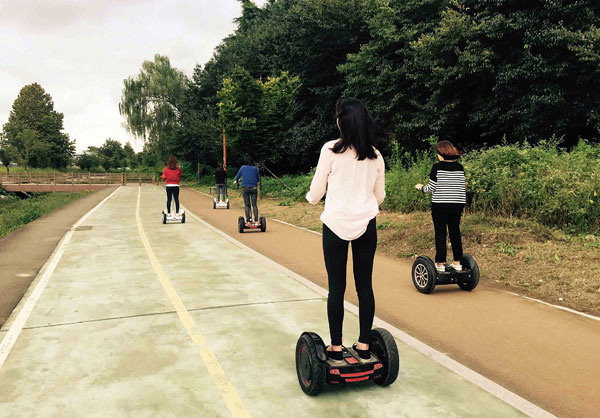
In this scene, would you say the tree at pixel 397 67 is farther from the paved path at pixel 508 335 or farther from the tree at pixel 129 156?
the tree at pixel 129 156

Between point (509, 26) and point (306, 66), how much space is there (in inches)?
661

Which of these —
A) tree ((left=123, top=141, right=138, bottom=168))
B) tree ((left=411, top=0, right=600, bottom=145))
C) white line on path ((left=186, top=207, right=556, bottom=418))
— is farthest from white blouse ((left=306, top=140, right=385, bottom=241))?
tree ((left=123, top=141, right=138, bottom=168))

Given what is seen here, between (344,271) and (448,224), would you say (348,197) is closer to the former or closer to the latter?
(344,271)

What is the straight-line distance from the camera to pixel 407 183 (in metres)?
14.6

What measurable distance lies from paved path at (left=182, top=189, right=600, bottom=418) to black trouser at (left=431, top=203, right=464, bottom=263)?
0.61 meters

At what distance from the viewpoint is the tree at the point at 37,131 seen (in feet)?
233

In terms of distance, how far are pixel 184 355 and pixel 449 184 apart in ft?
13.3

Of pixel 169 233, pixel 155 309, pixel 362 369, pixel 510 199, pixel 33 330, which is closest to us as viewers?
pixel 362 369

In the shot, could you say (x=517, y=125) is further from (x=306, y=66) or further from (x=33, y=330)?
(x=33, y=330)

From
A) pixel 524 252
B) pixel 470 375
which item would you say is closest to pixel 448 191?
pixel 524 252

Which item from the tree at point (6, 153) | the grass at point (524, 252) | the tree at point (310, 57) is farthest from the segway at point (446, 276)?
the tree at point (6, 153)

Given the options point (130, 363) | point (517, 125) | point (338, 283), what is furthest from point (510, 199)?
point (517, 125)

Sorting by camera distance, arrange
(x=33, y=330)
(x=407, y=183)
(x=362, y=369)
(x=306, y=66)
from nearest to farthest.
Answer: (x=362, y=369), (x=33, y=330), (x=407, y=183), (x=306, y=66)

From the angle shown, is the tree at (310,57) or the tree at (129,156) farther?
the tree at (129,156)
